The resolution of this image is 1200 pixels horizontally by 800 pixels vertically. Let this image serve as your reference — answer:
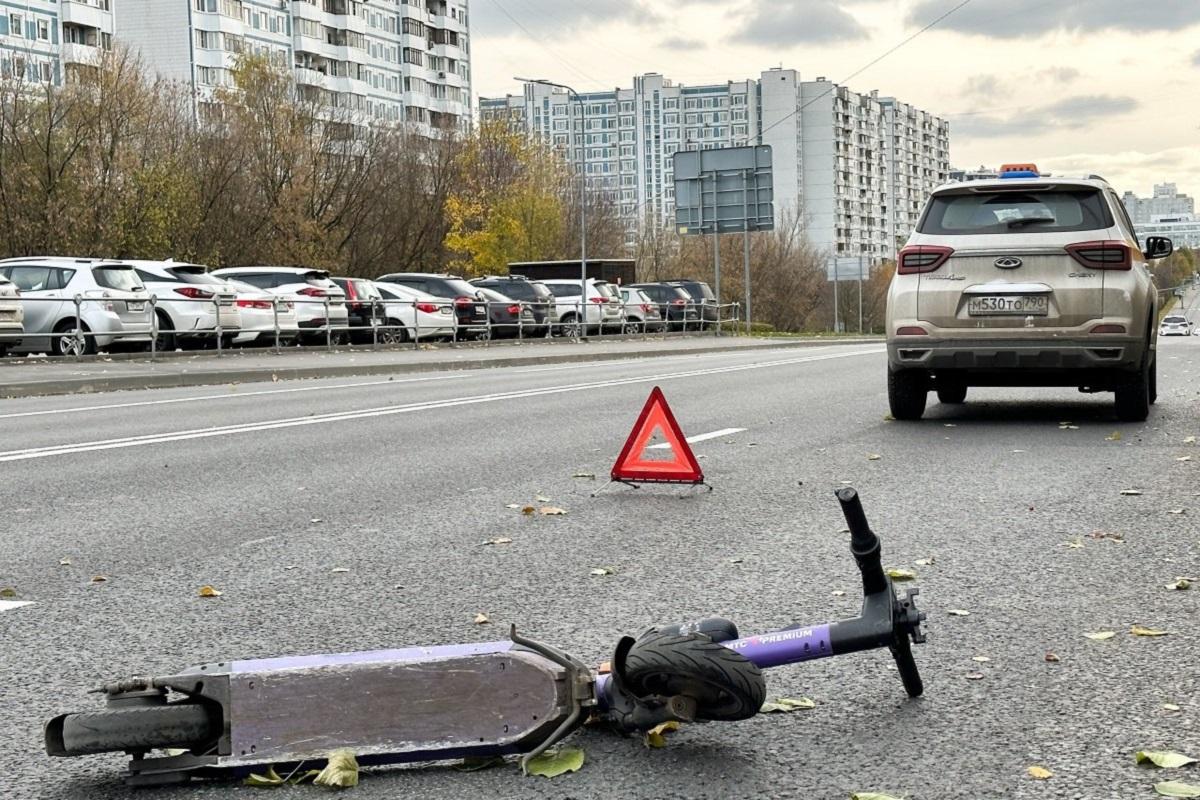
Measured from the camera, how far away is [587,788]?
11.2ft

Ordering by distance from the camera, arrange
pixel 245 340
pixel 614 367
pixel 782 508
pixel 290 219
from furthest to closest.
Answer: pixel 290 219
pixel 245 340
pixel 614 367
pixel 782 508

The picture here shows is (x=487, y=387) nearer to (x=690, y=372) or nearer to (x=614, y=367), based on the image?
(x=690, y=372)

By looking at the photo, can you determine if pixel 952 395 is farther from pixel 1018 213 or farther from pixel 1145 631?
pixel 1145 631

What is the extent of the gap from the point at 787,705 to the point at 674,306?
48.4m

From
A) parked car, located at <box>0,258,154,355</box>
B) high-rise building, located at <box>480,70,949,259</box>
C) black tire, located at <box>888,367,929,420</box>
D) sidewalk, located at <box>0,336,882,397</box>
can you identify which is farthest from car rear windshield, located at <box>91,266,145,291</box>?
high-rise building, located at <box>480,70,949,259</box>

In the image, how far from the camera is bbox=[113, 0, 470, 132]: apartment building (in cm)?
9506

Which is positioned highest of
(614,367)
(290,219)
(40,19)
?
(40,19)

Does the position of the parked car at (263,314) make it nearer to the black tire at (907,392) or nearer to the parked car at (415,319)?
the parked car at (415,319)

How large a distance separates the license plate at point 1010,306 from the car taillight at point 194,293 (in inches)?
751

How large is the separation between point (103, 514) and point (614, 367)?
18.5m

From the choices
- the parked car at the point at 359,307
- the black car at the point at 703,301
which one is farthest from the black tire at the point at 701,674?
the black car at the point at 703,301

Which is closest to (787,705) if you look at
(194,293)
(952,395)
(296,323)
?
(952,395)

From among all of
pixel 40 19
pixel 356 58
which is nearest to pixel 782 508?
pixel 40 19

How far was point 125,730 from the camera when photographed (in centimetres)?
342
